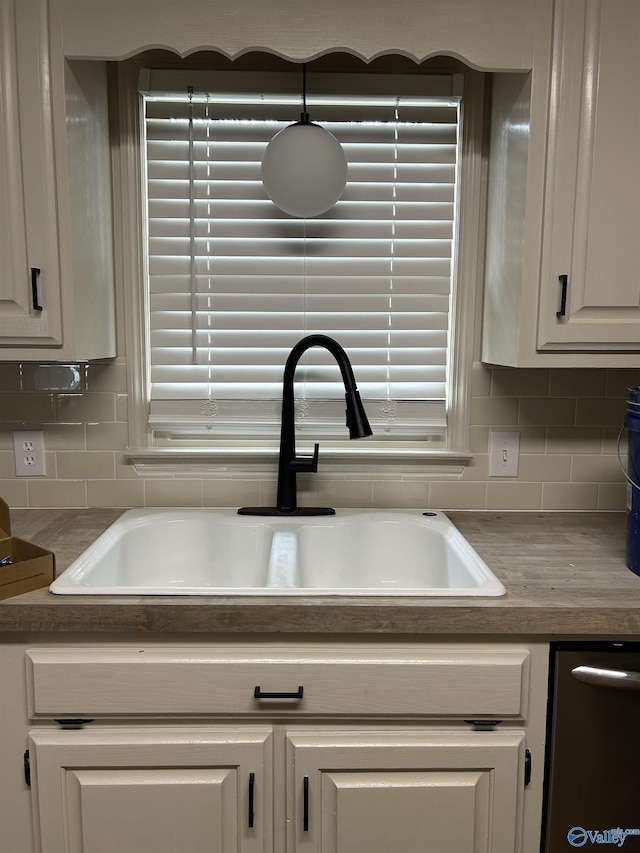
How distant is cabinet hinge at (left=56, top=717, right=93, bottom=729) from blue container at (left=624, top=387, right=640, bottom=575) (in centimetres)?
112

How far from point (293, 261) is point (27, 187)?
66 cm

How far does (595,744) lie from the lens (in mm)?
1214

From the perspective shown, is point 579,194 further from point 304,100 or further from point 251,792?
point 251,792

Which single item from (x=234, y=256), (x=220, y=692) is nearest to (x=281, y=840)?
(x=220, y=692)

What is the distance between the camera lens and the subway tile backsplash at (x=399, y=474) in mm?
1777

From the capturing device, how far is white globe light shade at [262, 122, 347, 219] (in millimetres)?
1556

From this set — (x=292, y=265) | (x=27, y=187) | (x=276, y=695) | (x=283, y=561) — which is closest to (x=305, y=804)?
(x=276, y=695)

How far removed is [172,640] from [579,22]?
4.88 ft

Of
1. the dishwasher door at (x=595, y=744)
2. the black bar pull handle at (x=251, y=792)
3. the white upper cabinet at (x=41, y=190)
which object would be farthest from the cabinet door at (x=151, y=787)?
the white upper cabinet at (x=41, y=190)

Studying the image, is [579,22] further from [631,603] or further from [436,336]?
[631,603]

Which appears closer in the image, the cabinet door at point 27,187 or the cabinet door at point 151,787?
the cabinet door at point 151,787

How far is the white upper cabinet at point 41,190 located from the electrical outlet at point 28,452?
0.38 metres

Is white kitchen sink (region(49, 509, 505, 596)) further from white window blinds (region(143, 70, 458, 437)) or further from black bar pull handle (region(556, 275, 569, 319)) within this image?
black bar pull handle (region(556, 275, 569, 319))

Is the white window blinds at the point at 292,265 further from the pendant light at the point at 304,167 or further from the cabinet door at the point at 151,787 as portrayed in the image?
the cabinet door at the point at 151,787
